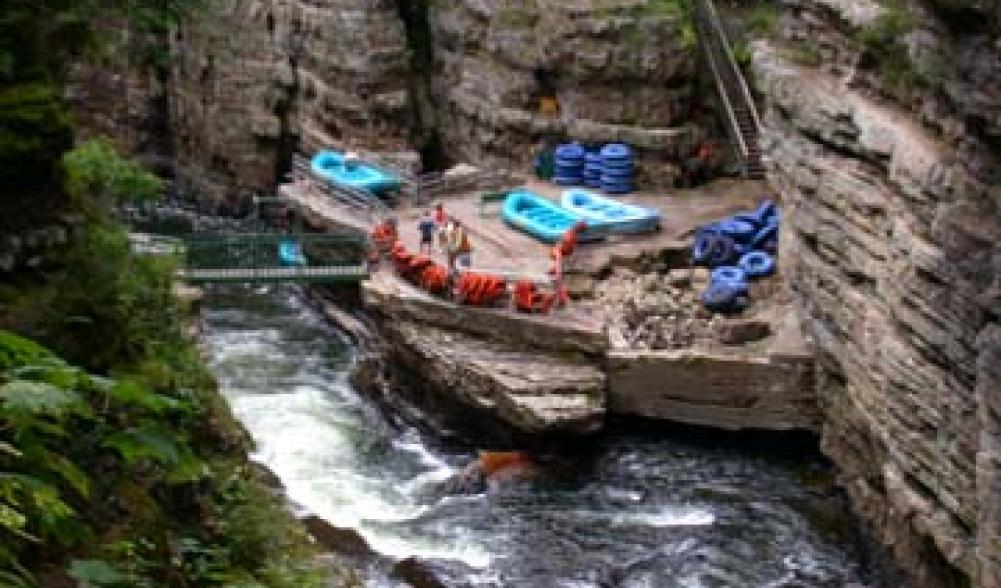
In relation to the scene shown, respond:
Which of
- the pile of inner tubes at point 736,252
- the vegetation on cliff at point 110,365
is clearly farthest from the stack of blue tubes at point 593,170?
the vegetation on cliff at point 110,365

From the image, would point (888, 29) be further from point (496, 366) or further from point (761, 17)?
point (761, 17)

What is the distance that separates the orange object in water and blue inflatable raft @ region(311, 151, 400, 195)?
10768 millimetres

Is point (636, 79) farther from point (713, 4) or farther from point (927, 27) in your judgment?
point (927, 27)

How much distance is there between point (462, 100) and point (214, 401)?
25874 mm

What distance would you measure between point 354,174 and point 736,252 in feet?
33.4

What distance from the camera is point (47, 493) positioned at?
420 centimetres

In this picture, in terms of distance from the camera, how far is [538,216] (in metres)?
29.9

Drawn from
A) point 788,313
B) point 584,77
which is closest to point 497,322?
point 788,313

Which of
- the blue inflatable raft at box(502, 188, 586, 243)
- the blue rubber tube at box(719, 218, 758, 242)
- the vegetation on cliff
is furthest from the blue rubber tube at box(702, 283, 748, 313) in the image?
the vegetation on cliff

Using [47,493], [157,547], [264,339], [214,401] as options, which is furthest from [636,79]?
[47,493]

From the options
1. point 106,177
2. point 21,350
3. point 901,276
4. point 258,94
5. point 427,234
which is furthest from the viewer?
point 258,94

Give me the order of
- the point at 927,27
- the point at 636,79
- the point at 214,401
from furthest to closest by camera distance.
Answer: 1. the point at 636,79
2. the point at 927,27
3. the point at 214,401

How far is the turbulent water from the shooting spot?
782 inches

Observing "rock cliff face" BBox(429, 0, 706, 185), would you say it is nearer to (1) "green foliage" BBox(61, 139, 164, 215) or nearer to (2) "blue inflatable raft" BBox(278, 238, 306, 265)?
(2) "blue inflatable raft" BBox(278, 238, 306, 265)
